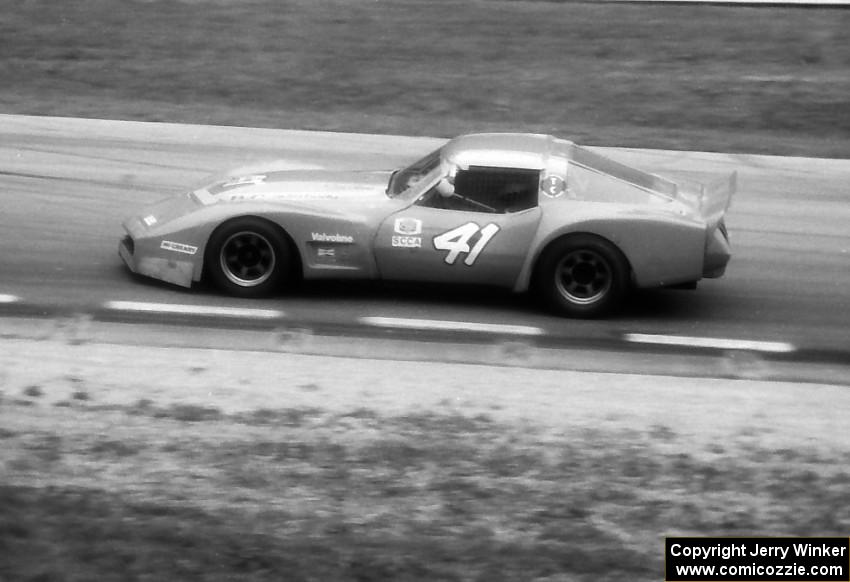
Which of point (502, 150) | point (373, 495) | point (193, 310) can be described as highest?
point (502, 150)

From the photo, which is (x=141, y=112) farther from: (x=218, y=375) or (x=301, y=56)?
(x=218, y=375)

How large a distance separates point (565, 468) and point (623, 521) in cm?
60

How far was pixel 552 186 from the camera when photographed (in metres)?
8.55

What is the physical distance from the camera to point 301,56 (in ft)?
56.3

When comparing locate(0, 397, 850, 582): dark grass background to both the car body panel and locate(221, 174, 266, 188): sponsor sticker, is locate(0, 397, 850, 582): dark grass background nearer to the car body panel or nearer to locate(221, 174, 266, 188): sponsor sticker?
the car body panel

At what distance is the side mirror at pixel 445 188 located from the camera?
336 inches

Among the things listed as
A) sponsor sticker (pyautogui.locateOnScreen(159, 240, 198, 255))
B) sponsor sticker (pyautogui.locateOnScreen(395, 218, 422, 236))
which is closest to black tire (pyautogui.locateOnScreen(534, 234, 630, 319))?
sponsor sticker (pyautogui.locateOnScreen(395, 218, 422, 236))

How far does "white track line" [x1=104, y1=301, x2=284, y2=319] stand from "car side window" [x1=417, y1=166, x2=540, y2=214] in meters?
1.29

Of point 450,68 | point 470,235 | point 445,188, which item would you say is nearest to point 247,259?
point 445,188

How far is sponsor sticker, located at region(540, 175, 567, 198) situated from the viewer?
8.55 meters

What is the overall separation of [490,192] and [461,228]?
338 millimetres

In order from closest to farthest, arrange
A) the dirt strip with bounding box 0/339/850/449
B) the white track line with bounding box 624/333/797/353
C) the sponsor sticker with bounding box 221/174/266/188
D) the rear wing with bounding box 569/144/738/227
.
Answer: the dirt strip with bounding box 0/339/850/449
the white track line with bounding box 624/333/797/353
the rear wing with bounding box 569/144/738/227
the sponsor sticker with bounding box 221/174/266/188

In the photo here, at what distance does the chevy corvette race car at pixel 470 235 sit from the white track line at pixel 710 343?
0.36 meters

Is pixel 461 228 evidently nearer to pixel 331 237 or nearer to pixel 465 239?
pixel 465 239
